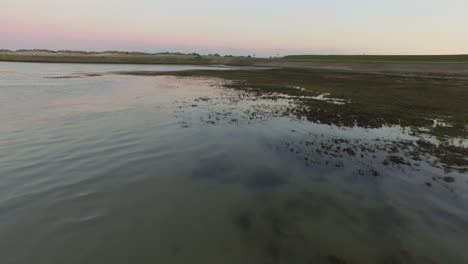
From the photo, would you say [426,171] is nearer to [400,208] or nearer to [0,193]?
[400,208]

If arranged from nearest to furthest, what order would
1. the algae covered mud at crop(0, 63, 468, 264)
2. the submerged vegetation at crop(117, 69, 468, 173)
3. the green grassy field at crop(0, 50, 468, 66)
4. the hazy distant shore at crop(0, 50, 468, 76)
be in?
1. the algae covered mud at crop(0, 63, 468, 264)
2. the submerged vegetation at crop(117, 69, 468, 173)
3. the hazy distant shore at crop(0, 50, 468, 76)
4. the green grassy field at crop(0, 50, 468, 66)

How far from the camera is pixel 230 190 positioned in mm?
9523

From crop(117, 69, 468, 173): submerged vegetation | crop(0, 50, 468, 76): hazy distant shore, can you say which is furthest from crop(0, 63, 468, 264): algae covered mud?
crop(0, 50, 468, 76): hazy distant shore

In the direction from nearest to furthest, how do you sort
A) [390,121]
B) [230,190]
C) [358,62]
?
[230,190] → [390,121] → [358,62]

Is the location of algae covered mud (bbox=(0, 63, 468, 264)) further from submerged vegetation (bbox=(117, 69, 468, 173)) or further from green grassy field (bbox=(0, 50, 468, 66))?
green grassy field (bbox=(0, 50, 468, 66))

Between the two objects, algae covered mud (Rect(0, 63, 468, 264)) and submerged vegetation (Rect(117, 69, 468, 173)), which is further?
submerged vegetation (Rect(117, 69, 468, 173))

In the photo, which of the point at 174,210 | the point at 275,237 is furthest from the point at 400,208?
the point at 174,210

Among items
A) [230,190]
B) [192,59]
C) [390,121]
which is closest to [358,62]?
[192,59]

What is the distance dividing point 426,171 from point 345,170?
3836mm

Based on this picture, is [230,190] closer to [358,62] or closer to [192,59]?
[358,62]

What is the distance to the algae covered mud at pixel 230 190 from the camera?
21.3 ft

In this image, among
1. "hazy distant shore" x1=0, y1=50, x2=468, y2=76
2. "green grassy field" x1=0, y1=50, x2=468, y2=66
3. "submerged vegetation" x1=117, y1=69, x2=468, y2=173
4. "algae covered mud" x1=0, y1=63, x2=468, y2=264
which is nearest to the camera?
"algae covered mud" x1=0, y1=63, x2=468, y2=264

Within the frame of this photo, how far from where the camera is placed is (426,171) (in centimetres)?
1161

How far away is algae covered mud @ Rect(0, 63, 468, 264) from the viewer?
21.3 ft
